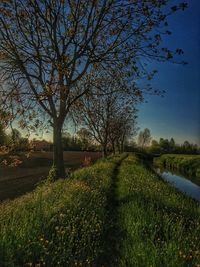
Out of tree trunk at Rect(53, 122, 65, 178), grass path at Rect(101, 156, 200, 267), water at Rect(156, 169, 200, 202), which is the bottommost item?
water at Rect(156, 169, 200, 202)

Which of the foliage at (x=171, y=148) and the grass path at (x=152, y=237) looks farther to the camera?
the foliage at (x=171, y=148)

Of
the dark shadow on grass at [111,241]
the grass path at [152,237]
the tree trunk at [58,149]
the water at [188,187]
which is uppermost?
Answer: the tree trunk at [58,149]

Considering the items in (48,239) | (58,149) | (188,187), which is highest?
(58,149)

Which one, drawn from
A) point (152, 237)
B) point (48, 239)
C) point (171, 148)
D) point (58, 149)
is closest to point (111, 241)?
point (152, 237)

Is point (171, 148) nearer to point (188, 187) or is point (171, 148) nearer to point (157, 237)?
point (188, 187)

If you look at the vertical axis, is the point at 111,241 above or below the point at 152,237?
below

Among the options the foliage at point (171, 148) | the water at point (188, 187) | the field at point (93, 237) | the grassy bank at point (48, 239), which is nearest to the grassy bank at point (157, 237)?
the field at point (93, 237)

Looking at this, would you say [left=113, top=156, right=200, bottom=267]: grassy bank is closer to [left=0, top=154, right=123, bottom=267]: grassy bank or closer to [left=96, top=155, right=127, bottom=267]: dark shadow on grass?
[left=96, top=155, right=127, bottom=267]: dark shadow on grass

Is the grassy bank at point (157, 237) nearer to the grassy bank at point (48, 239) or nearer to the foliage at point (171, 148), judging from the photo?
the grassy bank at point (48, 239)

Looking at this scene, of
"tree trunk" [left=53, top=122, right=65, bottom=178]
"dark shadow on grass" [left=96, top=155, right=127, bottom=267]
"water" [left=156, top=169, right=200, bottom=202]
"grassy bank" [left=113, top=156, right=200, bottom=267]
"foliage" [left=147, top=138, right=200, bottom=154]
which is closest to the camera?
"grassy bank" [left=113, top=156, right=200, bottom=267]

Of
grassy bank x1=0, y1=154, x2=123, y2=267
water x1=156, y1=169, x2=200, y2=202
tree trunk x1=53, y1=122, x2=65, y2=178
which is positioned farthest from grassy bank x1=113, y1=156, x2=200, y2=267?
water x1=156, y1=169, x2=200, y2=202

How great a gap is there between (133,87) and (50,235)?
9998mm

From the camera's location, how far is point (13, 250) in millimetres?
5238

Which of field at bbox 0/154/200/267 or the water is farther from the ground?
field at bbox 0/154/200/267
